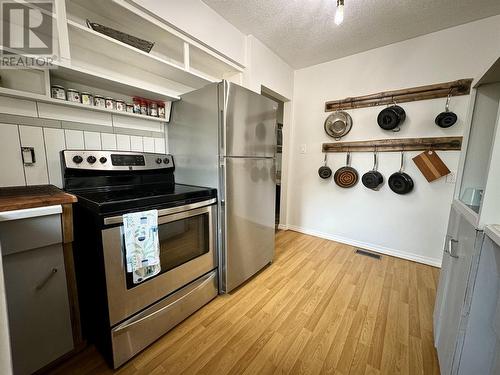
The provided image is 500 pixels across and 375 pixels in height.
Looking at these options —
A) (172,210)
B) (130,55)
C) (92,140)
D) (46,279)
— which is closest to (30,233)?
(46,279)

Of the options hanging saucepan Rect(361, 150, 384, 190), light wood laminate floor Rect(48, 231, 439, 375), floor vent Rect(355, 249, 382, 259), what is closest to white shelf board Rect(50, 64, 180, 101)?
light wood laminate floor Rect(48, 231, 439, 375)

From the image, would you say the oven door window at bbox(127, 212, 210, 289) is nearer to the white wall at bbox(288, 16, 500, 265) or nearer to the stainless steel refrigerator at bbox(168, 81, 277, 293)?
the stainless steel refrigerator at bbox(168, 81, 277, 293)

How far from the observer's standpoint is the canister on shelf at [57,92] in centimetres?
121

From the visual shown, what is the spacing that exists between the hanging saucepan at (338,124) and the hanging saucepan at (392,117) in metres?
0.34

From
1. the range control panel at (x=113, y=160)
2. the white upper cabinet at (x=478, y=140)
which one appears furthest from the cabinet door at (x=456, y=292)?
the range control panel at (x=113, y=160)

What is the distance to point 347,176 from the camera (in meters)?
2.54

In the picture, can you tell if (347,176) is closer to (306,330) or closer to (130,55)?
(306,330)

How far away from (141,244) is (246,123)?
43.5 inches

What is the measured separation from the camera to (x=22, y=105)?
1.17 metres

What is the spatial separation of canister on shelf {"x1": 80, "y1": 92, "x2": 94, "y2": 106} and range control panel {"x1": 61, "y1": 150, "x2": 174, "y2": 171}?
322mm

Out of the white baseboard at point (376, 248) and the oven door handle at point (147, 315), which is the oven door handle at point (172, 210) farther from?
the white baseboard at point (376, 248)

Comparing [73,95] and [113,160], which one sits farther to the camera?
[113,160]

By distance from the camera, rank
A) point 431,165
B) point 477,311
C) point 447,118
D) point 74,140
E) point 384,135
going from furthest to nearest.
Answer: point 384,135 < point 431,165 < point 447,118 < point 74,140 < point 477,311

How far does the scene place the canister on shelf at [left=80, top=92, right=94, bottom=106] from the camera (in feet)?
4.34
